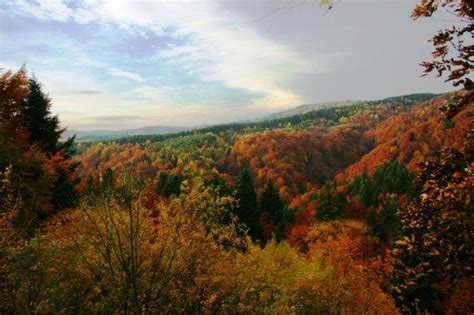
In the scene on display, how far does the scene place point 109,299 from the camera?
1553cm

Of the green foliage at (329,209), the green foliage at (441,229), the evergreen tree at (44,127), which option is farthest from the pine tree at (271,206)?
the green foliage at (441,229)

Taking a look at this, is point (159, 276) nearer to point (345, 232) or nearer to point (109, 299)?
point (109, 299)

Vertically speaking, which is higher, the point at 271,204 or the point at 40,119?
the point at 40,119

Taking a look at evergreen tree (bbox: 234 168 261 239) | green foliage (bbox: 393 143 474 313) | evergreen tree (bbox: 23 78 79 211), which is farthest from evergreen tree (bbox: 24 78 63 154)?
evergreen tree (bbox: 234 168 261 239)

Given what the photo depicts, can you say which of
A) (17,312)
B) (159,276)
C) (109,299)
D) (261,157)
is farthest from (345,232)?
(261,157)

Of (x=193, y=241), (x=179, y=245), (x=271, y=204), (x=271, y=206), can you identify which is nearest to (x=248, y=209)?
(x=271, y=206)

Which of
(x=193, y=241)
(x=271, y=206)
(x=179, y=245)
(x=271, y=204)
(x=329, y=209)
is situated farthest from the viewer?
A: (x=271, y=204)

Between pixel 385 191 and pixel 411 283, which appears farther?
pixel 385 191

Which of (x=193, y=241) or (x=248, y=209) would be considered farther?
(x=248, y=209)

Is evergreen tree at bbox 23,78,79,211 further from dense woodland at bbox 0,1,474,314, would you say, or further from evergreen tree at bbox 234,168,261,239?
evergreen tree at bbox 234,168,261,239

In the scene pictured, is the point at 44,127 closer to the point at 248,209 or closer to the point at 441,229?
the point at 441,229

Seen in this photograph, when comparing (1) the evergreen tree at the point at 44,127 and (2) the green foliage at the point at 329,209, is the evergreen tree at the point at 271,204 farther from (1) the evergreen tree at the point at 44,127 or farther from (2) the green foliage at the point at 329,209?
(1) the evergreen tree at the point at 44,127

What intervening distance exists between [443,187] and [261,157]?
178947 mm

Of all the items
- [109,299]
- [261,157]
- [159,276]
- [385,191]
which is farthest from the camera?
[261,157]
